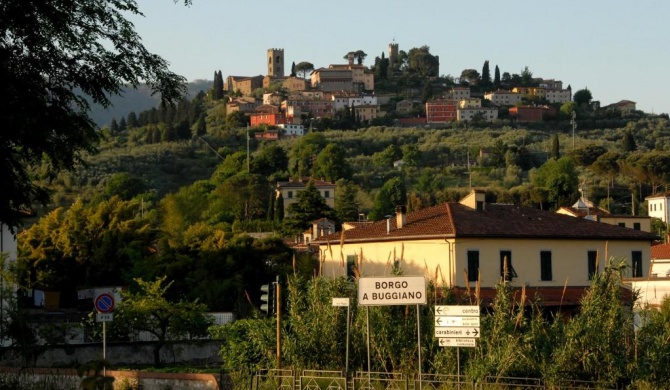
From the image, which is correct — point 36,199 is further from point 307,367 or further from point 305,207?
point 305,207

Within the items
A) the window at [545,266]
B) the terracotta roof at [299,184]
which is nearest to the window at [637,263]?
the window at [545,266]

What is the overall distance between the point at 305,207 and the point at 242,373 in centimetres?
6649

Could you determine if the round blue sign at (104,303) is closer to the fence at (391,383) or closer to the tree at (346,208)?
the fence at (391,383)

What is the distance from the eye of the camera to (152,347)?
36188mm

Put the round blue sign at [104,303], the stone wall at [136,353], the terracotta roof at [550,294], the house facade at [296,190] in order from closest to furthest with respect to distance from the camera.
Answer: the round blue sign at [104,303], the stone wall at [136,353], the terracotta roof at [550,294], the house facade at [296,190]

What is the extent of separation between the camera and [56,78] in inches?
498

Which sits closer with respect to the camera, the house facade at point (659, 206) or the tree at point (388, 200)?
the house facade at point (659, 206)

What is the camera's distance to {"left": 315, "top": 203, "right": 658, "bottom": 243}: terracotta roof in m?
39.5

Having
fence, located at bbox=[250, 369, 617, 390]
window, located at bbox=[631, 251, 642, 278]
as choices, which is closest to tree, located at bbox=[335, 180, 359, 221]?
window, located at bbox=[631, 251, 642, 278]

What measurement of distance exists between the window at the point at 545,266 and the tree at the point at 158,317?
11.6m

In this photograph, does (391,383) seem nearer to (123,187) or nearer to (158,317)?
(158,317)

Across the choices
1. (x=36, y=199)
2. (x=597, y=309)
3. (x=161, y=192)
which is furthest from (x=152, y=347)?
(x=161, y=192)

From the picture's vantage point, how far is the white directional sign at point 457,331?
19.4m

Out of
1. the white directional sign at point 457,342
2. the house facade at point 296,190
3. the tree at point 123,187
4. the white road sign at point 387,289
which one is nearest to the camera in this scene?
the white directional sign at point 457,342
